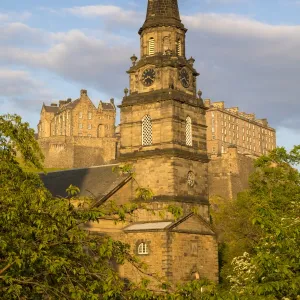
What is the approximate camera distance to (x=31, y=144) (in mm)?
21047

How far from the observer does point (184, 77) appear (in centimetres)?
4600

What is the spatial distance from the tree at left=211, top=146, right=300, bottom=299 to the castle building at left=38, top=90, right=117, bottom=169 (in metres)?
77.2

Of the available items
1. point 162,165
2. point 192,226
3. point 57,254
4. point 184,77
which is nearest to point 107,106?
point 184,77

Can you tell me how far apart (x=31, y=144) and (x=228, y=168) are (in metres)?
94.2

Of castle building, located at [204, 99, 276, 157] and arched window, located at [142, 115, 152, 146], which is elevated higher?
castle building, located at [204, 99, 276, 157]

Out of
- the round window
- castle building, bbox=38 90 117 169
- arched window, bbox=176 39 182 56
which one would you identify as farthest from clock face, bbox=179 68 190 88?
castle building, bbox=38 90 117 169

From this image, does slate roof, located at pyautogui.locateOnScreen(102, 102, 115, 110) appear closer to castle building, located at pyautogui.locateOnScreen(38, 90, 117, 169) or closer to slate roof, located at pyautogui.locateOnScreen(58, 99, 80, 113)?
castle building, located at pyautogui.locateOnScreen(38, 90, 117, 169)

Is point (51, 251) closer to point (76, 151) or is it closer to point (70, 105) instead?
point (76, 151)

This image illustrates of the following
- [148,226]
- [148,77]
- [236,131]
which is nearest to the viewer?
[148,226]

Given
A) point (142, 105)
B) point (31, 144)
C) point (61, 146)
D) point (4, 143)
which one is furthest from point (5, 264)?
point (61, 146)

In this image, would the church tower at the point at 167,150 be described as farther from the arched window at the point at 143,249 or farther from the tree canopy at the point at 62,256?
the tree canopy at the point at 62,256

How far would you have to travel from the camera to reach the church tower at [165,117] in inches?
1702

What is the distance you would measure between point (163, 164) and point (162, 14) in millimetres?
10922

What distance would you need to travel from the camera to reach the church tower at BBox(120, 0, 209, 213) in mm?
43219
